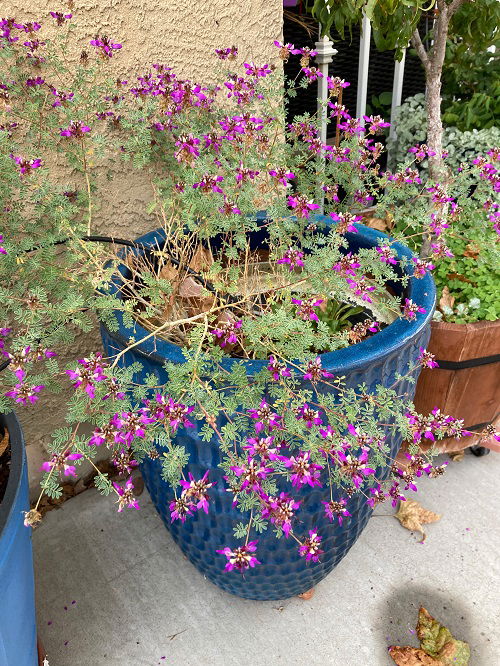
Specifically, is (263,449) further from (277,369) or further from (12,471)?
(12,471)

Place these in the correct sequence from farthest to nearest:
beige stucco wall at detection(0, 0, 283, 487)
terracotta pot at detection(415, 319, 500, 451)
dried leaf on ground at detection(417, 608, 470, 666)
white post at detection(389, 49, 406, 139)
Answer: white post at detection(389, 49, 406, 139) → terracotta pot at detection(415, 319, 500, 451) → beige stucco wall at detection(0, 0, 283, 487) → dried leaf on ground at detection(417, 608, 470, 666)

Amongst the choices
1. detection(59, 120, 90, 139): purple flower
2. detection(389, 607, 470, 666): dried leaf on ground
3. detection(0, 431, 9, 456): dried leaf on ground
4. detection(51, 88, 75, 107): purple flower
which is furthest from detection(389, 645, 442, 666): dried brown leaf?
detection(51, 88, 75, 107): purple flower

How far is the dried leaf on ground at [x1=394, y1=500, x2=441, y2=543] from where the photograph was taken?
209 centimetres

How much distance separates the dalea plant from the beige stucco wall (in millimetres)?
73

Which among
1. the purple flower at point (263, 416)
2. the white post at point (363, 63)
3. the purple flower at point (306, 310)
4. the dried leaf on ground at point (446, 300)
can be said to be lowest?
the dried leaf on ground at point (446, 300)

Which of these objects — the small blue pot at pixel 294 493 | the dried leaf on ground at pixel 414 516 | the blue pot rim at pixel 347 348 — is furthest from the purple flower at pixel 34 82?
the dried leaf on ground at pixel 414 516

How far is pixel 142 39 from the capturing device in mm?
1897

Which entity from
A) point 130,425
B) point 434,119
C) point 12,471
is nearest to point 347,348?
point 130,425

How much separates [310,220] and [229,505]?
2.95ft

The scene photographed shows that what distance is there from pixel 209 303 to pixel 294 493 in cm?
56

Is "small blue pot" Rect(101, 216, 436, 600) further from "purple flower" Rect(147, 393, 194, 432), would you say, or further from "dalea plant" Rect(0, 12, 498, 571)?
"purple flower" Rect(147, 393, 194, 432)

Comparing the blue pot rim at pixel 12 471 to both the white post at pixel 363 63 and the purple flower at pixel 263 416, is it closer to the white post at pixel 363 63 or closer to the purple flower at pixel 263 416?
the purple flower at pixel 263 416

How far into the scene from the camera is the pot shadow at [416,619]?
173cm

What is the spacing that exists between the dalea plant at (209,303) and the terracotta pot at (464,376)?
361mm
